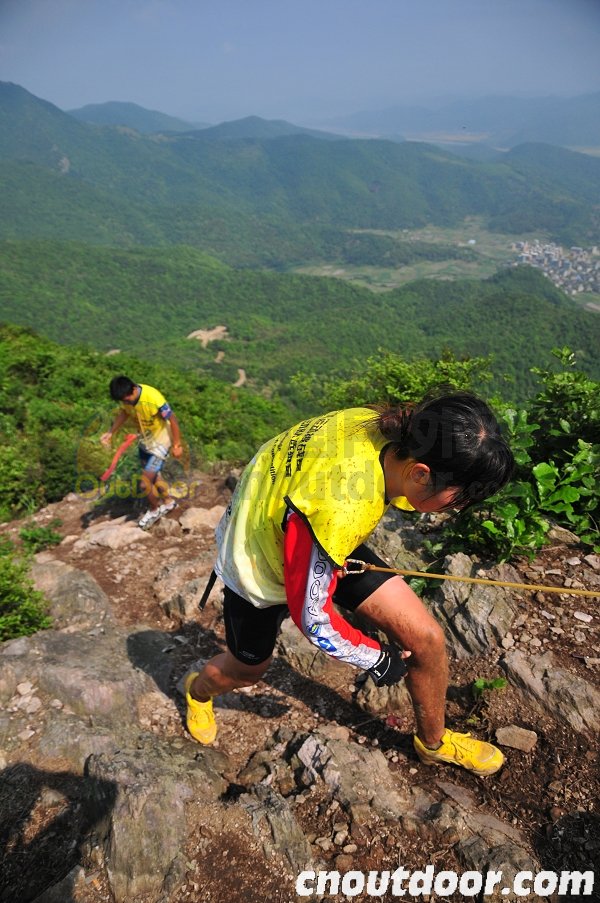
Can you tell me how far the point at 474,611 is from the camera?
318 centimetres

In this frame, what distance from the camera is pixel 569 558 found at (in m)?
3.50

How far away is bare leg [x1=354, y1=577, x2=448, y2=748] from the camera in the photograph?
2270 mm

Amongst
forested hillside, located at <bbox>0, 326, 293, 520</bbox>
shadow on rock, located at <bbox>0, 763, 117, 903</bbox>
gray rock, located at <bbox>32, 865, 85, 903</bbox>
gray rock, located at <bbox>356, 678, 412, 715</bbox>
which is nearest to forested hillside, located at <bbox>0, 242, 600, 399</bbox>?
forested hillside, located at <bbox>0, 326, 293, 520</bbox>

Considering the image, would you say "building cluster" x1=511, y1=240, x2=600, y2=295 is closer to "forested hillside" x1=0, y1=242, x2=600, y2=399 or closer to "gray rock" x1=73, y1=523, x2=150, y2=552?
"forested hillside" x1=0, y1=242, x2=600, y2=399

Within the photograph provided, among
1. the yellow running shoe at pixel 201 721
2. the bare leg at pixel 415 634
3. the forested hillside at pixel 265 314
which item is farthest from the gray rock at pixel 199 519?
the forested hillside at pixel 265 314

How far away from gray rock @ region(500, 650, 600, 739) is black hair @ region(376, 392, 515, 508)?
159 cm

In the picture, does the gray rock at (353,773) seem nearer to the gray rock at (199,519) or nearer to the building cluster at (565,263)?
the gray rock at (199,519)

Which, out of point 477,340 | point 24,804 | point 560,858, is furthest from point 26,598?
point 477,340

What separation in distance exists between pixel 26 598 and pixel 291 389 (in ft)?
183

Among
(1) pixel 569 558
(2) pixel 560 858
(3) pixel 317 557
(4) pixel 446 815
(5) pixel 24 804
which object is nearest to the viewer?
(3) pixel 317 557

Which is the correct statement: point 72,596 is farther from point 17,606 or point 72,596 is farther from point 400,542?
point 400,542

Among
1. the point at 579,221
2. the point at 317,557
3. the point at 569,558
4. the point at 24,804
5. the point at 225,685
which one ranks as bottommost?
the point at 24,804

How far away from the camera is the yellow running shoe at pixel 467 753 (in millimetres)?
2502

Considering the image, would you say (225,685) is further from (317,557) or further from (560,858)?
(560,858)
